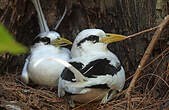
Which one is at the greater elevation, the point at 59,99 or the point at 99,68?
the point at 99,68

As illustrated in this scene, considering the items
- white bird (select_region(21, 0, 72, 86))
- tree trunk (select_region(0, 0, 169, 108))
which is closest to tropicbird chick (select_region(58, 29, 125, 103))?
white bird (select_region(21, 0, 72, 86))

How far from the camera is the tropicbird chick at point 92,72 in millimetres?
1688

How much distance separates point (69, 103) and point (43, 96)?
304mm

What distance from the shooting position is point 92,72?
174 cm

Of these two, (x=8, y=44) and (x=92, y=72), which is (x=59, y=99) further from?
(x=8, y=44)

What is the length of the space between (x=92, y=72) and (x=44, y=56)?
0.88 m

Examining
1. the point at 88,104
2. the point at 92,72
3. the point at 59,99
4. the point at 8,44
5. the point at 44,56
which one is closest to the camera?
the point at 8,44

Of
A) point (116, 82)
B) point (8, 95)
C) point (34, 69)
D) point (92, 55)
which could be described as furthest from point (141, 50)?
point (8, 95)

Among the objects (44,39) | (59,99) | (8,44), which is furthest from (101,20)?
(8,44)

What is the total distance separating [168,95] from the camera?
6.47ft

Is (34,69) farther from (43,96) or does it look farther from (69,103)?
(69,103)

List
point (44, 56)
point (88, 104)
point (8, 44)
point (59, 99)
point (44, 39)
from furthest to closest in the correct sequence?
point (44, 39) → point (44, 56) → point (59, 99) → point (88, 104) → point (8, 44)

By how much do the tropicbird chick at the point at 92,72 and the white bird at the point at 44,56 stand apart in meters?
0.22

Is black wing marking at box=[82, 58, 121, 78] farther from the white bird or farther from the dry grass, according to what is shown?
the white bird
